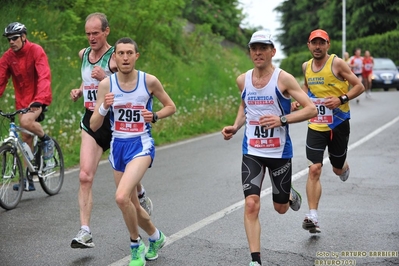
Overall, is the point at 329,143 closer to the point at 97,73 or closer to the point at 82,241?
the point at 97,73

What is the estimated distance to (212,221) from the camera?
923 cm

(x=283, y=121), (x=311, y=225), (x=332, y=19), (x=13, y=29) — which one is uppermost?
(x=13, y=29)

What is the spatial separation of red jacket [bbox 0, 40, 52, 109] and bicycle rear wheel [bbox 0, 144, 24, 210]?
744 millimetres

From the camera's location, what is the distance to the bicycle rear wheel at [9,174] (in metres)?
10.2

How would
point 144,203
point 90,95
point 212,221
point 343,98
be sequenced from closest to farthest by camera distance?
point 144,203, point 90,95, point 343,98, point 212,221

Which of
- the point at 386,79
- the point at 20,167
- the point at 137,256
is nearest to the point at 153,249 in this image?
the point at 137,256

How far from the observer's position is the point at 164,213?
32.0 feet

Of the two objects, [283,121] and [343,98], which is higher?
[283,121]

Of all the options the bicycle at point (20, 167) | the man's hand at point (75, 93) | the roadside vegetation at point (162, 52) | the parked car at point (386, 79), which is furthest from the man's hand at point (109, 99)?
the parked car at point (386, 79)

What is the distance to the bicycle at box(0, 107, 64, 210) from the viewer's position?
33.7 ft

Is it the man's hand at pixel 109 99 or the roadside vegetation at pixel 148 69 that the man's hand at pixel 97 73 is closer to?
the man's hand at pixel 109 99

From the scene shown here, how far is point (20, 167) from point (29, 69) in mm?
1247

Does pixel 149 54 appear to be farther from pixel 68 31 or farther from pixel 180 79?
pixel 68 31

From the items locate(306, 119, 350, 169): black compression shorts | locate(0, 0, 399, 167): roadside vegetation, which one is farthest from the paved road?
locate(0, 0, 399, 167): roadside vegetation
